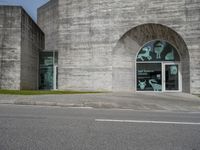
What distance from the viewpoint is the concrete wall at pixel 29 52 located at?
23016 millimetres

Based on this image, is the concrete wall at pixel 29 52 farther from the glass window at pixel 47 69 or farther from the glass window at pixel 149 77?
the glass window at pixel 149 77

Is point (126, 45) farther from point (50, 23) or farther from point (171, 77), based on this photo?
point (50, 23)

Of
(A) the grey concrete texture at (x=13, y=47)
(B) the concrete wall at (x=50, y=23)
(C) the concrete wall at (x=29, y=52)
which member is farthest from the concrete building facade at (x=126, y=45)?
(B) the concrete wall at (x=50, y=23)

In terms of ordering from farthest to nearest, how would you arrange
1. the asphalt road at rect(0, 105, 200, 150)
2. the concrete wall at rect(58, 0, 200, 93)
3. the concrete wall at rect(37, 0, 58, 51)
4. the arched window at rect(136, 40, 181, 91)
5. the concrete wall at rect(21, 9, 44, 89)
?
the concrete wall at rect(37, 0, 58, 51)
the concrete wall at rect(21, 9, 44, 89)
the arched window at rect(136, 40, 181, 91)
the concrete wall at rect(58, 0, 200, 93)
the asphalt road at rect(0, 105, 200, 150)

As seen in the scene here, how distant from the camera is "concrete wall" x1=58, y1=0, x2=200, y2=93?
65.5ft

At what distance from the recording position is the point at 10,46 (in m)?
22.4

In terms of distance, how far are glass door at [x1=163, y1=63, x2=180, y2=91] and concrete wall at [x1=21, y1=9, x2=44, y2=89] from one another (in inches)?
470

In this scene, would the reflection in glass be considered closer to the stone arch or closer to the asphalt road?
the stone arch

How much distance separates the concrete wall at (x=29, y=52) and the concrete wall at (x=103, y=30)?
3.05 meters

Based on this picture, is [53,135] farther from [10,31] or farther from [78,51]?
[10,31]

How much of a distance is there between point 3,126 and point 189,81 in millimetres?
16225

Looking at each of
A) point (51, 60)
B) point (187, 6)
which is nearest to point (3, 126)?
point (187, 6)

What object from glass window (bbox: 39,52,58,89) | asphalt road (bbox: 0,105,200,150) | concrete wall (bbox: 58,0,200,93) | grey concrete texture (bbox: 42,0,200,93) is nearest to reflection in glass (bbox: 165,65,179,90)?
grey concrete texture (bbox: 42,0,200,93)

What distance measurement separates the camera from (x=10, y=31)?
22516 mm
